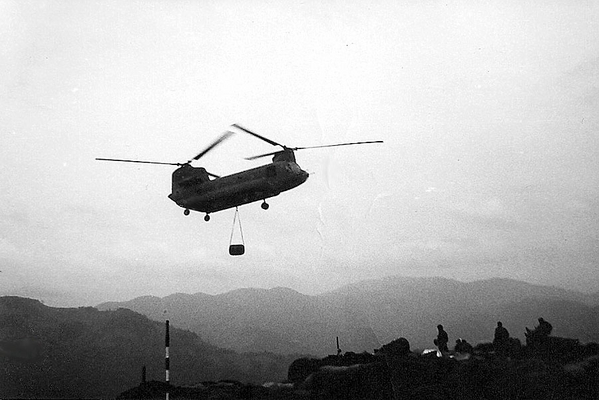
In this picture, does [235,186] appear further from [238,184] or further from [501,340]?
[501,340]

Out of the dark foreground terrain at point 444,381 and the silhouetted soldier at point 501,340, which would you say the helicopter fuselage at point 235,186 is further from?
the silhouetted soldier at point 501,340

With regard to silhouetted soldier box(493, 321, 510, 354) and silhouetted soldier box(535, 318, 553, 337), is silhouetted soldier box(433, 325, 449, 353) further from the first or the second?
silhouetted soldier box(535, 318, 553, 337)

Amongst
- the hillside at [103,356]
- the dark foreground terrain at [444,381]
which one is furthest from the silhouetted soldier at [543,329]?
the hillside at [103,356]

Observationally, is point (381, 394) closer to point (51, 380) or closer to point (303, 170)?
point (303, 170)

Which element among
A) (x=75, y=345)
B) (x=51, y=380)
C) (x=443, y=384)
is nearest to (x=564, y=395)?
(x=443, y=384)

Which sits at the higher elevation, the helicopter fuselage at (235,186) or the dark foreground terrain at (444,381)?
the helicopter fuselage at (235,186)

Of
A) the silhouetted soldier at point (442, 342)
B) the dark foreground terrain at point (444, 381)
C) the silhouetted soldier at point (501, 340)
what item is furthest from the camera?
the silhouetted soldier at point (442, 342)

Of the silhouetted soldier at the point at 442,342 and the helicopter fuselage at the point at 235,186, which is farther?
the helicopter fuselage at the point at 235,186
